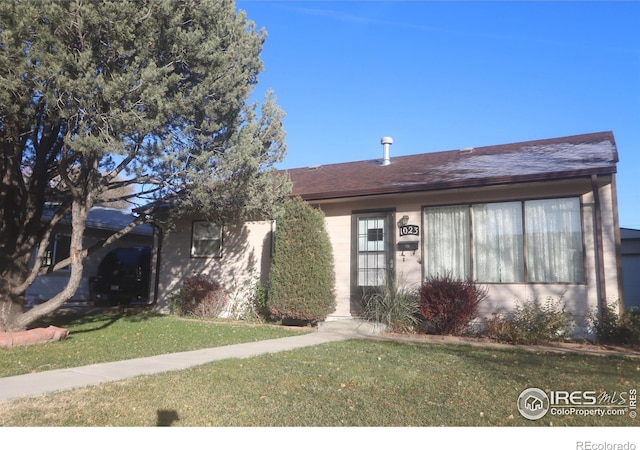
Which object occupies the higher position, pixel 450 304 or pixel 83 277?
pixel 83 277

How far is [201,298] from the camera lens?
13.4 m

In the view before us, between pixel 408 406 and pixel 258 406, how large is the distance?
141 centimetres

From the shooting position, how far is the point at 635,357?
752 cm

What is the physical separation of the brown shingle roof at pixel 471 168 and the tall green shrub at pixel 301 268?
104 centimetres

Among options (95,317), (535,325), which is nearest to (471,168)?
(535,325)

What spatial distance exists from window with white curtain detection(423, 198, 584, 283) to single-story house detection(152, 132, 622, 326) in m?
0.02

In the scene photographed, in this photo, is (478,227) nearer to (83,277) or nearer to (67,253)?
(83,277)

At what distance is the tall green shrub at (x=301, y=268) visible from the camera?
11.0m

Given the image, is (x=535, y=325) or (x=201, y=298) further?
(x=201, y=298)

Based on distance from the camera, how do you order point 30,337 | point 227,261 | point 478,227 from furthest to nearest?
point 227,261 → point 478,227 → point 30,337

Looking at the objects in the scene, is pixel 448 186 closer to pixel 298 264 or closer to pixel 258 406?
pixel 298 264

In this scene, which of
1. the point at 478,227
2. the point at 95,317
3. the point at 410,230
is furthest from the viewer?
the point at 95,317

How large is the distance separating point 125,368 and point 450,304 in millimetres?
6053

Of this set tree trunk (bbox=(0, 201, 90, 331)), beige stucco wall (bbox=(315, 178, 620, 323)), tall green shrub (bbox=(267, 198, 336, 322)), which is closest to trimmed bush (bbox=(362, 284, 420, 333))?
beige stucco wall (bbox=(315, 178, 620, 323))
